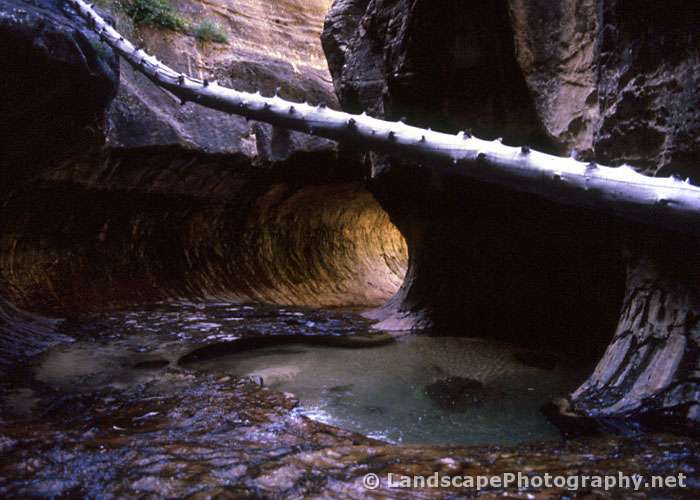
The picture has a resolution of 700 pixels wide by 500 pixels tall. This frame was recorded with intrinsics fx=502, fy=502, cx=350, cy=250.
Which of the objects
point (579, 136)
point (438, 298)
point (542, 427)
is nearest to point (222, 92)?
point (579, 136)

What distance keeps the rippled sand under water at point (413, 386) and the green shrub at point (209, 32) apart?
713cm

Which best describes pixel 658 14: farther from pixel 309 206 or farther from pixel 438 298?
pixel 309 206

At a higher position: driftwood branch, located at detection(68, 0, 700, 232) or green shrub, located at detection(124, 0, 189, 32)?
green shrub, located at detection(124, 0, 189, 32)

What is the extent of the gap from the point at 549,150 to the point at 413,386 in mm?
2538

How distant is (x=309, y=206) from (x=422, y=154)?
8.70 metres

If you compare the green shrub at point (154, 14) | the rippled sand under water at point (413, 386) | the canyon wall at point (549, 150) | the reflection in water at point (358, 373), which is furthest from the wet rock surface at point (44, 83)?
the green shrub at point (154, 14)

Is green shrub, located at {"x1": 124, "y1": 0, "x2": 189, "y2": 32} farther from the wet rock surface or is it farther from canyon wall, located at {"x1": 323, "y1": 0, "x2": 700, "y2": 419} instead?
the wet rock surface

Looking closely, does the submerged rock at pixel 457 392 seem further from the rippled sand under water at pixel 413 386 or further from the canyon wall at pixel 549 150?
the canyon wall at pixel 549 150

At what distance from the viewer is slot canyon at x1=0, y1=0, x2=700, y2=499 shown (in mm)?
2160

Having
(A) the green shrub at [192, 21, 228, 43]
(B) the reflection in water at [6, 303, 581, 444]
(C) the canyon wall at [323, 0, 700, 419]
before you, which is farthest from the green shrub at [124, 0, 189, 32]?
(B) the reflection in water at [6, 303, 581, 444]

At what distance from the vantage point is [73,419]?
8.96ft

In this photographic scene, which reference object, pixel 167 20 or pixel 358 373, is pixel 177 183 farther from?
pixel 358 373

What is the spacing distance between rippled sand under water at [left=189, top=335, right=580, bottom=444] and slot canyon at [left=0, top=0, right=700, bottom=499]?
0.11ft

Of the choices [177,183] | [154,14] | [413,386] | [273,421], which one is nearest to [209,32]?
[154,14]
